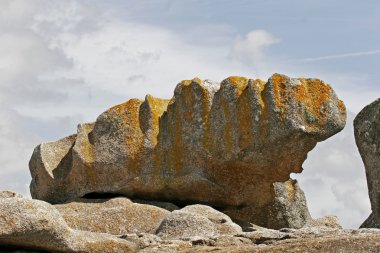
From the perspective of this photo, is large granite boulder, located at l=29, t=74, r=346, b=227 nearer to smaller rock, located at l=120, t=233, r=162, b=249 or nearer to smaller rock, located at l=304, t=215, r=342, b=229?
smaller rock, located at l=304, t=215, r=342, b=229

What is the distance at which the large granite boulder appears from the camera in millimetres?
28000

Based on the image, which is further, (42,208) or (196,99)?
(196,99)

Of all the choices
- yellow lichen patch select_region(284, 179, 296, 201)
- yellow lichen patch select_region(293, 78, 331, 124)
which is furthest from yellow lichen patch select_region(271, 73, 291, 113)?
yellow lichen patch select_region(284, 179, 296, 201)

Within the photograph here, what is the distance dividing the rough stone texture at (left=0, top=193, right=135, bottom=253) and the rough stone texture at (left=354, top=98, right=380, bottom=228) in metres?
11.1

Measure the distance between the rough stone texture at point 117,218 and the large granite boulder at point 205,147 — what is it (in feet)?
6.47

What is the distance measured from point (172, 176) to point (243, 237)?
8.77m

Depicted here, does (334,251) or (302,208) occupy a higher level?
(302,208)

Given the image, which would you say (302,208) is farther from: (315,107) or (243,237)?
(243,237)

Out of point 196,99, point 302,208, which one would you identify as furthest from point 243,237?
point 302,208

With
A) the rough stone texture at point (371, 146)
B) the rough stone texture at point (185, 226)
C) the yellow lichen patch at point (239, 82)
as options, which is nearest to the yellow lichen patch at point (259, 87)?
the yellow lichen patch at point (239, 82)

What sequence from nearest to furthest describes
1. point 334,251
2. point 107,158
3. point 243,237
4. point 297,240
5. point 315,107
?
point 334,251 < point 297,240 < point 243,237 < point 315,107 < point 107,158

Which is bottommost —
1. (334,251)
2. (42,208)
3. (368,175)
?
(334,251)

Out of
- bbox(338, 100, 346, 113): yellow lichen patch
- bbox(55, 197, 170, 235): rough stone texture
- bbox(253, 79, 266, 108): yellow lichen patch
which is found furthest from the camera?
bbox(338, 100, 346, 113): yellow lichen patch

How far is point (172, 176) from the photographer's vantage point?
29.6 metres
